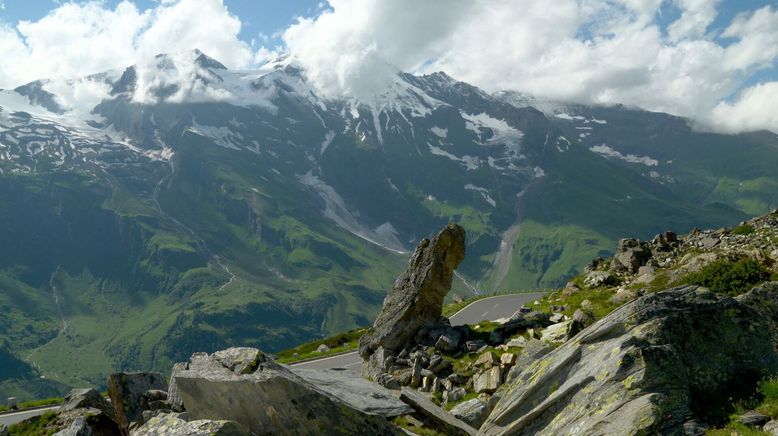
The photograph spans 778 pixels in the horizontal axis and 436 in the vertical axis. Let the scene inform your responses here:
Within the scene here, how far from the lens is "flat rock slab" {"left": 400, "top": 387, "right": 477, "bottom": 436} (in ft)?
64.5

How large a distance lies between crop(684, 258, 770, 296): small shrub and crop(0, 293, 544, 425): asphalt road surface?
2444cm

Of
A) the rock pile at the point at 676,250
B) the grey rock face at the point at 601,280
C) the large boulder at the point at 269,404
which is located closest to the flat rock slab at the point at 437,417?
the large boulder at the point at 269,404

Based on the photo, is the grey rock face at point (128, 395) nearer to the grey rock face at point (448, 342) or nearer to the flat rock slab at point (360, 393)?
the flat rock slab at point (360, 393)

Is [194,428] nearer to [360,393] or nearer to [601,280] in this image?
[360,393]

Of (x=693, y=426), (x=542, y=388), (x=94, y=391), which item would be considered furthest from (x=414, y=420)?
(x=94, y=391)

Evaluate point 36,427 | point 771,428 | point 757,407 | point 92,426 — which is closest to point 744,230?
point 757,407

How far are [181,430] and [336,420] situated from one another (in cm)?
447

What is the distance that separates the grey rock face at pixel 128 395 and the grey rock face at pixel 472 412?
1508cm

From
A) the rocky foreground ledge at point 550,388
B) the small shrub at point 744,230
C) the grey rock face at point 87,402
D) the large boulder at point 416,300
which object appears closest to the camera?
the rocky foreground ledge at point 550,388

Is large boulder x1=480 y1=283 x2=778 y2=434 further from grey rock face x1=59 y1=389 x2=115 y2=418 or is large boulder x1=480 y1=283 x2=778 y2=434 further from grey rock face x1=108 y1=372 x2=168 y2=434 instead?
grey rock face x1=59 y1=389 x2=115 y2=418

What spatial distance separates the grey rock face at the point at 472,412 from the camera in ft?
67.4

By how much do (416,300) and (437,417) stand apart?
61.1ft

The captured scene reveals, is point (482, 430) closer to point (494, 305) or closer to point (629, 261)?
point (629, 261)

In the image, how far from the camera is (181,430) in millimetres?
15500
